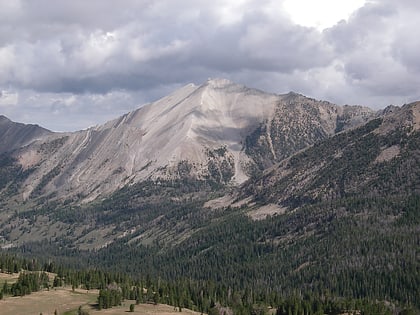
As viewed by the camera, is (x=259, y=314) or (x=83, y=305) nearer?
(x=83, y=305)

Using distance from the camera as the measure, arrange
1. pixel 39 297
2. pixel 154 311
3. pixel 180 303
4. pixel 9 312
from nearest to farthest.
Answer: pixel 9 312
pixel 154 311
pixel 39 297
pixel 180 303

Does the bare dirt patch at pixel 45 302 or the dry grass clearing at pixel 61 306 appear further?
the bare dirt patch at pixel 45 302

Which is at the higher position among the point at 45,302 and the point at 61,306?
the point at 45,302

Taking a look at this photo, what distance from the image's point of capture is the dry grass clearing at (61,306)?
536ft

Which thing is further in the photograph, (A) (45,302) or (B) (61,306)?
(A) (45,302)

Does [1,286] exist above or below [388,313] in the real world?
above

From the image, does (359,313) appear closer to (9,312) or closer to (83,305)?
(83,305)

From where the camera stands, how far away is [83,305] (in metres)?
173

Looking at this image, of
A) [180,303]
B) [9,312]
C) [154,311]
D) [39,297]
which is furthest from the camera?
[180,303]

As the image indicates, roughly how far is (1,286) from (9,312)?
41095mm

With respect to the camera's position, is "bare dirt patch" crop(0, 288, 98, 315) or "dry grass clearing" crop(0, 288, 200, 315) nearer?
"dry grass clearing" crop(0, 288, 200, 315)

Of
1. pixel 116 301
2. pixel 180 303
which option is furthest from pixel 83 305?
pixel 180 303

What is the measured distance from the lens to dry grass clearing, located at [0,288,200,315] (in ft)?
536

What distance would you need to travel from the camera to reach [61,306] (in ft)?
561
